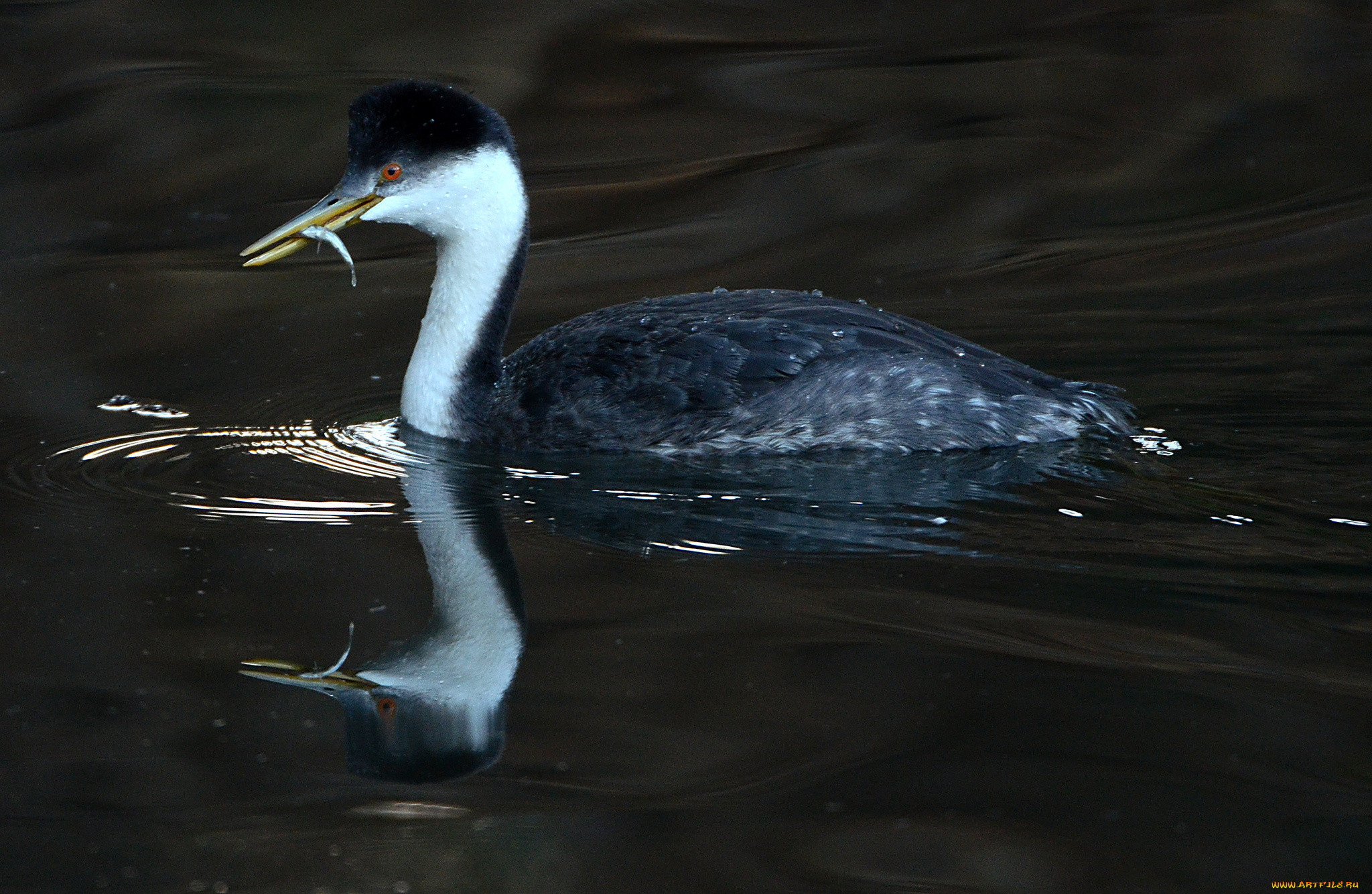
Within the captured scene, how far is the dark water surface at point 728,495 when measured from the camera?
3920 mm

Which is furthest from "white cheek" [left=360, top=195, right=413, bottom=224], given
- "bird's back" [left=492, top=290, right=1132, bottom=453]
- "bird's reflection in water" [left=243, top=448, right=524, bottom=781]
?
"bird's reflection in water" [left=243, top=448, right=524, bottom=781]

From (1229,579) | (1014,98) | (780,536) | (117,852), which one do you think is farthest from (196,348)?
(1014,98)

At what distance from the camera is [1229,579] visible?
501 cm

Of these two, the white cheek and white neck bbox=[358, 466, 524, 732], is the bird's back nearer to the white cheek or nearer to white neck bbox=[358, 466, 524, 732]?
white neck bbox=[358, 466, 524, 732]

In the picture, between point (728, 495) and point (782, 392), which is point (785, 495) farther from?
point (782, 392)

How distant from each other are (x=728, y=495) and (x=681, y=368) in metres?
0.54

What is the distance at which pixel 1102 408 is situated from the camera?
632 centimetres

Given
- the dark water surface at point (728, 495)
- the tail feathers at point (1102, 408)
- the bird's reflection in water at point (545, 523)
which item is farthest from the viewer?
the tail feathers at point (1102, 408)

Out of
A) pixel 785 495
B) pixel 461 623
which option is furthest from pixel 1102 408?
pixel 461 623

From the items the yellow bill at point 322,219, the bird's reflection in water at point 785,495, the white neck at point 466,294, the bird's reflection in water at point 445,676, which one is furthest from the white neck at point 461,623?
the yellow bill at point 322,219

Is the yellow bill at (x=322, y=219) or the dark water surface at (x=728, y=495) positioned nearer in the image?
the dark water surface at (x=728, y=495)

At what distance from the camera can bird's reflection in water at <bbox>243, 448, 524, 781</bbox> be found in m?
4.30

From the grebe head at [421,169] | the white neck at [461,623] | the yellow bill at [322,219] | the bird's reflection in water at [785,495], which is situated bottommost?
the white neck at [461,623]

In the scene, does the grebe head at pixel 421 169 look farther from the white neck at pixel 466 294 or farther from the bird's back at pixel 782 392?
the bird's back at pixel 782 392
